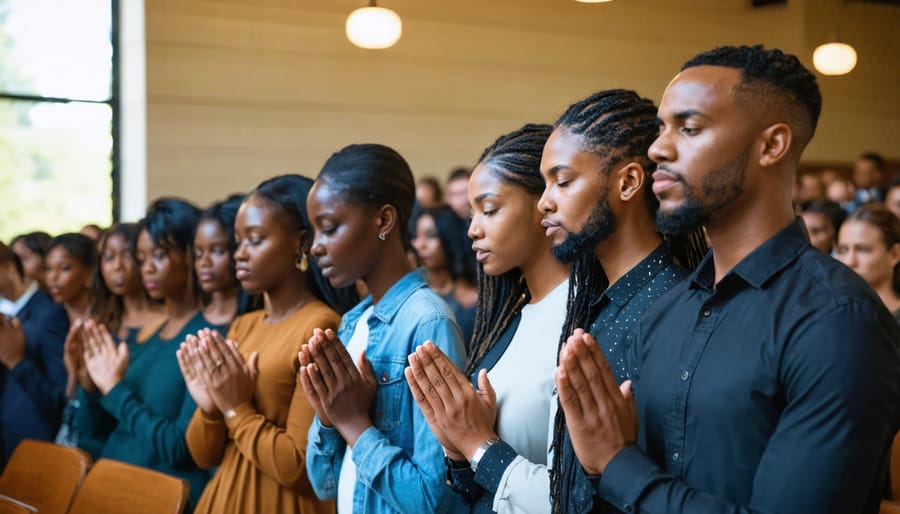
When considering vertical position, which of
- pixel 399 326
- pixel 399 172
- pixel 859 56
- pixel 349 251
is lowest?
pixel 399 326

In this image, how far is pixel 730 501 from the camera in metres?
1.22

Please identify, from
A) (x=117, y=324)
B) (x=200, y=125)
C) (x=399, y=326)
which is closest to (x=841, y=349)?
(x=399, y=326)

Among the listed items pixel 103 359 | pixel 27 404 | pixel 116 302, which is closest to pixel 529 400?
pixel 103 359

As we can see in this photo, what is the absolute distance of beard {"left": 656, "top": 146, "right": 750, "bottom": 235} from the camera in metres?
1.32

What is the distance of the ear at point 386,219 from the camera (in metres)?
2.30

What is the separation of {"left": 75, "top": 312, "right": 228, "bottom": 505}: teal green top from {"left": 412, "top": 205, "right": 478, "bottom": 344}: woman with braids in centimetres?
198

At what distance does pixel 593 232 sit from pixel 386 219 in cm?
74

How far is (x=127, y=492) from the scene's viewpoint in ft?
8.07

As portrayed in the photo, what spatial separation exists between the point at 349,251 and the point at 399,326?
0.73 feet

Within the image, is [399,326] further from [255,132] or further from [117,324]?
[255,132]

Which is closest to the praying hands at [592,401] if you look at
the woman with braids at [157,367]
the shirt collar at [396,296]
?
the shirt collar at [396,296]

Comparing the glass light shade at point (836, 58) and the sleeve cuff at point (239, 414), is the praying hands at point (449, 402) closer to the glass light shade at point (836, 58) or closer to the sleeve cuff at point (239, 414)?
the sleeve cuff at point (239, 414)

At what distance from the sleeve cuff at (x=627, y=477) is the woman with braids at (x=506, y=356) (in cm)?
37

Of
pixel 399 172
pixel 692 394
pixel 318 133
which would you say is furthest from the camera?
pixel 318 133
